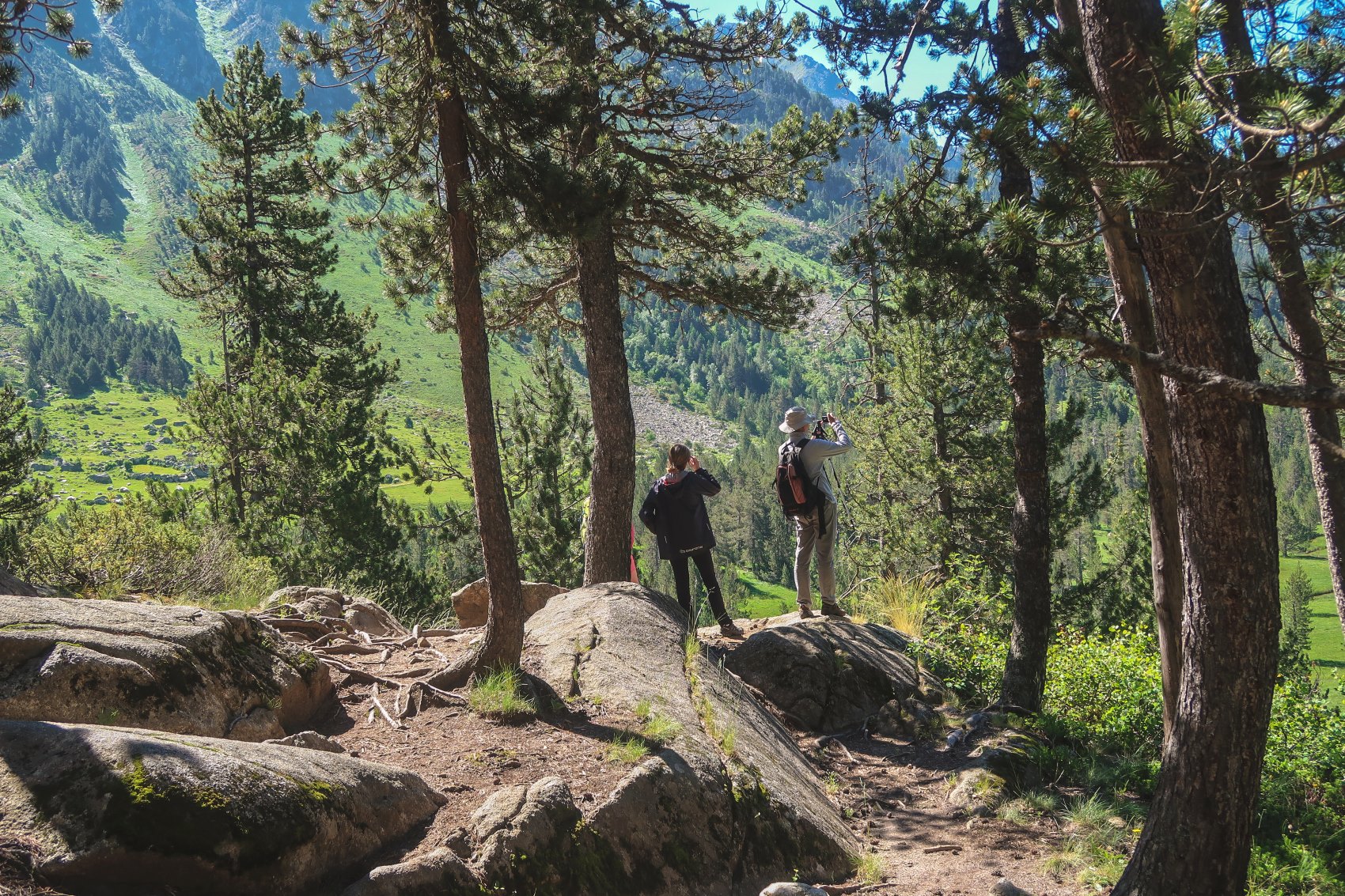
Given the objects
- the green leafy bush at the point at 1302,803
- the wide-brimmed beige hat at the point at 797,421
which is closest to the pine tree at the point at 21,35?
the wide-brimmed beige hat at the point at 797,421

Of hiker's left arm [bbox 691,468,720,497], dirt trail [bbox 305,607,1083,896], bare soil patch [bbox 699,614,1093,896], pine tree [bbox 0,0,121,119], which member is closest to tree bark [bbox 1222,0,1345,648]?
bare soil patch [bbox 699,614,1093,896]

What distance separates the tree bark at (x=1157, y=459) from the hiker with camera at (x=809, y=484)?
4.08m

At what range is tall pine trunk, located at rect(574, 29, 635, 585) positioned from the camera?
9359 mm

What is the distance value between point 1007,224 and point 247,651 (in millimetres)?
5093

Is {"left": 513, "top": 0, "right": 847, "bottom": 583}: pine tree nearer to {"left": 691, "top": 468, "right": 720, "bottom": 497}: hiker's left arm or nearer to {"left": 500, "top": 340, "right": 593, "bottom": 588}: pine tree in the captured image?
Result: {"left": 691, "top": 468, "right": 720, "bottom": 497}: hiker's left arm

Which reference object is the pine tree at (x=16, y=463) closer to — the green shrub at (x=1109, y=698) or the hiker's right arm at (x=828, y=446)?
the hiker's right arm at (x=828, y=446)

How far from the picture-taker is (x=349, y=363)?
2417cm

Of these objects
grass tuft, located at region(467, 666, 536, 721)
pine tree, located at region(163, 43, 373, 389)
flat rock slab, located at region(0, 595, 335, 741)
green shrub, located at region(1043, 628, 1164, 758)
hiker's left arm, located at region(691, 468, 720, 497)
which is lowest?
green shrub, located at region(1043, 628, 1164, 758)

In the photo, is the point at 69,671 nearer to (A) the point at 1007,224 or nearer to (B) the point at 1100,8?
(A) the point at 1007,224

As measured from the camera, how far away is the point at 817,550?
9719 millimetres

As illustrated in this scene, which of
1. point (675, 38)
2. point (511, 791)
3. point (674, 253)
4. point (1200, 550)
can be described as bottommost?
point (511, 791)

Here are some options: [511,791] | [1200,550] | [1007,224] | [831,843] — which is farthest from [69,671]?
[1200,550]

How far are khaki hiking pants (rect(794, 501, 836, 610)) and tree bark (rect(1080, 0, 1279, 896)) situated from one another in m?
5.03

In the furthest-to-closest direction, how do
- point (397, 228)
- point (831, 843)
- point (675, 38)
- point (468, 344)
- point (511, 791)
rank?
point (675, 38) < point (397, 228) < point (468, 344) < point (831, 843) < point (511, 791)
